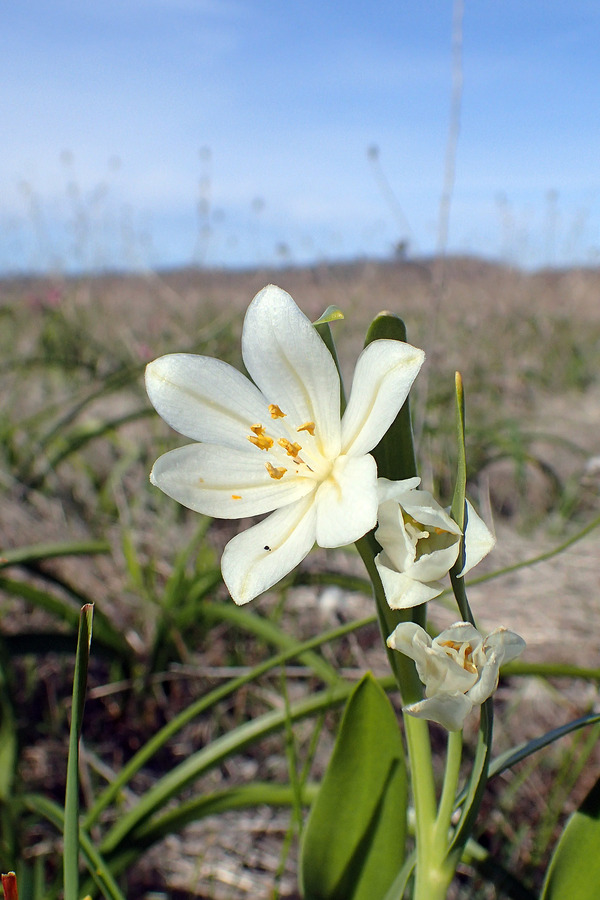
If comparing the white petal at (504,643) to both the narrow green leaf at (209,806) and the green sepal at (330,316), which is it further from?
the narrow green leaf at (209,806)

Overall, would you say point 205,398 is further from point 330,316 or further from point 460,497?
point 460,497

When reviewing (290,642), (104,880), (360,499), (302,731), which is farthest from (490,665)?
(302,731)

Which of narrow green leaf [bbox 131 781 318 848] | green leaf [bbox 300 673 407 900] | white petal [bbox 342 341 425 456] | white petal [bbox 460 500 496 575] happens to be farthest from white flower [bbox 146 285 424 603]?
narrow green leaf [bbox 131 781 318 848]

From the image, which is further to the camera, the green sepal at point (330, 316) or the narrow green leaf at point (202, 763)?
the narrow green leaf at point (202, 763)

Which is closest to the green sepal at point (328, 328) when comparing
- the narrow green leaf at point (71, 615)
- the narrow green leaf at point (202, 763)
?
the narrow green leaf at point (202, 763)

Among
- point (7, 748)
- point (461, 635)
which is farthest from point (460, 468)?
point (7, 748)

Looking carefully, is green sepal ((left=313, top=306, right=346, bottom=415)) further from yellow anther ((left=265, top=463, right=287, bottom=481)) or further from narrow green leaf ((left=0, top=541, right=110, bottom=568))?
narrow green leaf ((left=0, top=541, right=110, bottom=568))
